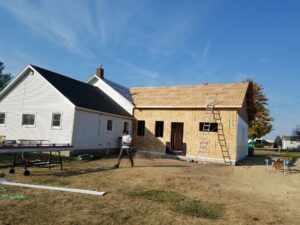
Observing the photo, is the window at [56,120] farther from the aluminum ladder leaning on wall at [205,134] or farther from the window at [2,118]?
the aluminum ladder leaning on wall at [205,134]

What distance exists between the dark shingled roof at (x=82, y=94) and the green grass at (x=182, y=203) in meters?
10.8

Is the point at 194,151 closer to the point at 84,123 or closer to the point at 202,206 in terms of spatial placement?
the point at 84,123

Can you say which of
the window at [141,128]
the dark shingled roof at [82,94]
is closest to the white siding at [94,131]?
the dark shingled roof at [82,94]

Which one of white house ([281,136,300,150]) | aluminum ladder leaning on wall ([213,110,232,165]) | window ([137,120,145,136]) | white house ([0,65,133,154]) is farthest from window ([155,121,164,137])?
white house ([281,136,300,150])

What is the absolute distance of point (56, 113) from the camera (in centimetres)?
1806

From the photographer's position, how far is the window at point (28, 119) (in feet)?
62.5

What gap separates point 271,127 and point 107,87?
31.5 metres

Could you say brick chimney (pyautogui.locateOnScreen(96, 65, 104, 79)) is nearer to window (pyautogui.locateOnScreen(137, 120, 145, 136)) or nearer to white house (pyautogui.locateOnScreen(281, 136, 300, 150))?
window (pyautogui.locateOnScreen(137, 120, 145, 136))

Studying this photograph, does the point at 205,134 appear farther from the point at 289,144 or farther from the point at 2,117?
the point at 289,144

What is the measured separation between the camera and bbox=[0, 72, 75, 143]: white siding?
691 inches

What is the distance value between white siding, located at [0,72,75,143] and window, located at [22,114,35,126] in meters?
0.27

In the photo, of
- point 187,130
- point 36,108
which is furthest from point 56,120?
point 187,130

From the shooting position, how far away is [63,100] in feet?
58.7

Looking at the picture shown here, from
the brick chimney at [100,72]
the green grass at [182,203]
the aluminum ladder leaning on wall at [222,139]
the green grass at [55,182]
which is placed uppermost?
the brick chimney at [100,72]
